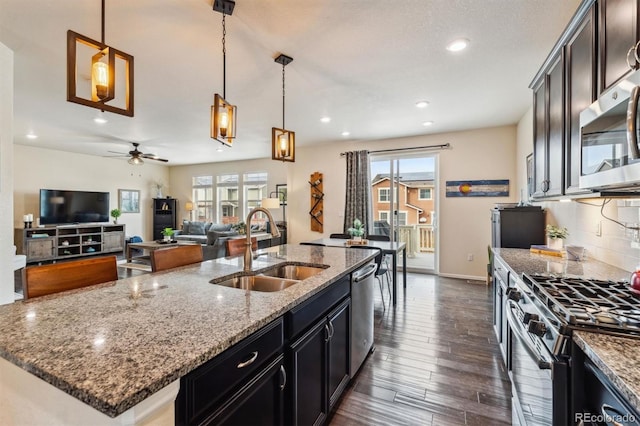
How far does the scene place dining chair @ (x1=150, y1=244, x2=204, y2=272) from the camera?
1888 millimetres

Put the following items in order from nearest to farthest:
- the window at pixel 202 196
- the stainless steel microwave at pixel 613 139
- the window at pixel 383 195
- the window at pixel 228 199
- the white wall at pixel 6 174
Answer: the stainless steel microwave at pixel 613 139, the white wall at pixel 6 174, the window at pixel 383 195, the window at pixel 228 199, the window at pixel 202 196

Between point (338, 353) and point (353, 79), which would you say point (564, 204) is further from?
point (338, 353)

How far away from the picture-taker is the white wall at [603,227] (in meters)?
1.78

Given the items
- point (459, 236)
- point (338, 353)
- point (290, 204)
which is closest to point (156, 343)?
point (338, 353)

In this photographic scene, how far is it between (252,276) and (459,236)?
4545 mm

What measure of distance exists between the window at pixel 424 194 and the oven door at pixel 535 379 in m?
4.12

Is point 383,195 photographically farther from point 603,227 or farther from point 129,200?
point 129,200

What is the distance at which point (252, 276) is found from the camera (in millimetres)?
1845

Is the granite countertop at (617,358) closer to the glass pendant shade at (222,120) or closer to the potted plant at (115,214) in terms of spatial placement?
the glass pendant shade at (222,120)

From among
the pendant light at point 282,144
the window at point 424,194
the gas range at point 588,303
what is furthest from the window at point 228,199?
the gas range at point 588,303

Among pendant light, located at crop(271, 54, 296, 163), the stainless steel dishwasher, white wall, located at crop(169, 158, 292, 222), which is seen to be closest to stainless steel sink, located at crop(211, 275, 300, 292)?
the stainless steel dishwasher

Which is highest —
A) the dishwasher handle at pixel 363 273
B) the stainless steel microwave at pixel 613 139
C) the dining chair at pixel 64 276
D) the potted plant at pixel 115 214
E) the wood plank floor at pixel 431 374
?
the stainless steel microwave at pixel 613 139

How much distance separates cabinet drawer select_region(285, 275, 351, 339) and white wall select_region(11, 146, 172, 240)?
784 cm

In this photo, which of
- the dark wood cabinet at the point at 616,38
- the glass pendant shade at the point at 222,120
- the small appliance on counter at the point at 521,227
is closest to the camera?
the dark wood cabinet at the point at 616,38
